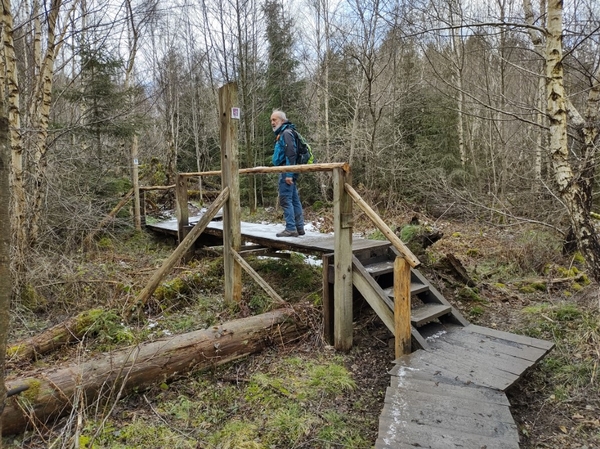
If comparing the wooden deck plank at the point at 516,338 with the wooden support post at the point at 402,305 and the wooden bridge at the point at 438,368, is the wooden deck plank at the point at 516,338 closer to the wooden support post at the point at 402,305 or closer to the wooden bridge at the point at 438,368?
the wooden bridge at the point at 438,368

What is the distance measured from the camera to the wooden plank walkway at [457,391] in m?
2.67

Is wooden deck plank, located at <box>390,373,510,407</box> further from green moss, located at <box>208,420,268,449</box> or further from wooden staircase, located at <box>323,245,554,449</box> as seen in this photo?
green moss, located at <box>208,420,268,449</box>

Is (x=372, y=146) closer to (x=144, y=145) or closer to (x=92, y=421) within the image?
(x=92, y=421)

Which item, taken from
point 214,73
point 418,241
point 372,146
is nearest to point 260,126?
point 214,73

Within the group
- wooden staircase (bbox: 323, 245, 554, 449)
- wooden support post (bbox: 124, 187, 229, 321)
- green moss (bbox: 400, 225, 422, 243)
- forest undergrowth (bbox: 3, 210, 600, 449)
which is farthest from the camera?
green moss (bbox: 400, 225, 422, 243)

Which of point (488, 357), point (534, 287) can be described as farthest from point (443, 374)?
point (534, 287)

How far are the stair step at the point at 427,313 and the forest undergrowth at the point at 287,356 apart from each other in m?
0.50

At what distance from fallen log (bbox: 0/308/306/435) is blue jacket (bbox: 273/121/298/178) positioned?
2.14 meters

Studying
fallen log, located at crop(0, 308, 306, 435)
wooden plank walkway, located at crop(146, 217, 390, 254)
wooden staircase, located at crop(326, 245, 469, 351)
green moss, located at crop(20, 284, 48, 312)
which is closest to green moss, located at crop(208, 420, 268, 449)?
fallen log, located at crop(0, 308, 306, 435)

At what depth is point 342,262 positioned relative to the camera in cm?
443

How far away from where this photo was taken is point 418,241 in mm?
6309

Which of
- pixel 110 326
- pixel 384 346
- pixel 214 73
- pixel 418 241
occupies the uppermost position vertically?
pixel 214 73

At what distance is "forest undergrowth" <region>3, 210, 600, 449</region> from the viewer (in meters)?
3.06

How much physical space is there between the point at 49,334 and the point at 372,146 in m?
10.7
